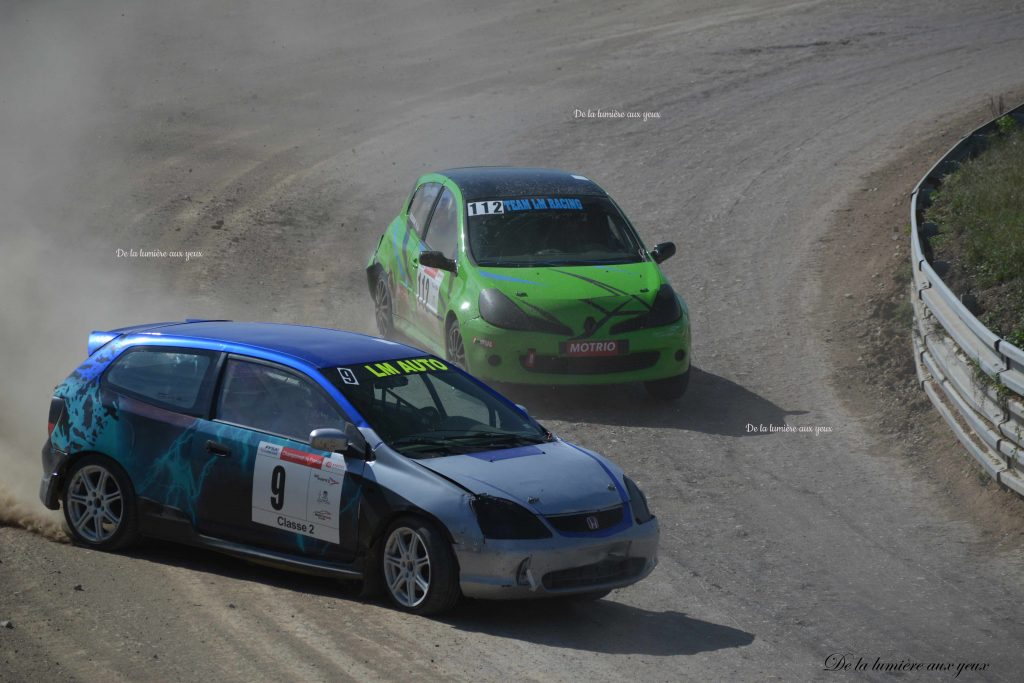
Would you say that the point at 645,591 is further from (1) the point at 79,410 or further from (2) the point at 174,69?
(2) the point at 174,69

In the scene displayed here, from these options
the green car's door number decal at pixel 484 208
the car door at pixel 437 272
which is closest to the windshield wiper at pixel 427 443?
the car door at pixel 437 272

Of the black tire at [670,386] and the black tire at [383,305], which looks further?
the black tire at [383,305]

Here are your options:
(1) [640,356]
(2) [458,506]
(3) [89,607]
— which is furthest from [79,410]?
(1) [640,356]

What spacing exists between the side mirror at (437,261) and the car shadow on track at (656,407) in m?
1.21

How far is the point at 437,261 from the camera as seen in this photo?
12.5 m

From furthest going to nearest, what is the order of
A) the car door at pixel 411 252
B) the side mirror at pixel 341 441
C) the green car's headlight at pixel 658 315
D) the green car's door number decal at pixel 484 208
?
the car door at pixel 411 252 → the green car's door number decal at pixel 484 208 → the green car's headlight at pixel 658 315 → the side mirror at pixel 341 441

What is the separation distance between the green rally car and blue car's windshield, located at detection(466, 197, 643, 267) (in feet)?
0.04

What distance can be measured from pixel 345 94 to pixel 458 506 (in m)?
19.3

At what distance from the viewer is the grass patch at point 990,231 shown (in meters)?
12.6

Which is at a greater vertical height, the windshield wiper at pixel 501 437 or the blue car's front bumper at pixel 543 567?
the windshield wiper at pixel 501 437

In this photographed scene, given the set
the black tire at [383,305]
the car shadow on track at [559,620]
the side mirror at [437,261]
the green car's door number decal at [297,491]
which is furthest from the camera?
the black tire at [383,305]

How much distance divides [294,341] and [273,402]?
1.84ft

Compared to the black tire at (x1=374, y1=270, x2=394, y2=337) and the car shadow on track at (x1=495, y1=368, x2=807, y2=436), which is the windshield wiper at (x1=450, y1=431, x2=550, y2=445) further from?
the black tire at (x1=374, y1=270, x2=394, y2=337)

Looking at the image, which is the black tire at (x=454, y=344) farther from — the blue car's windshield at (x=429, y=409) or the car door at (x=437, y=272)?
the blue car's windshield at (x=429, y=409)
